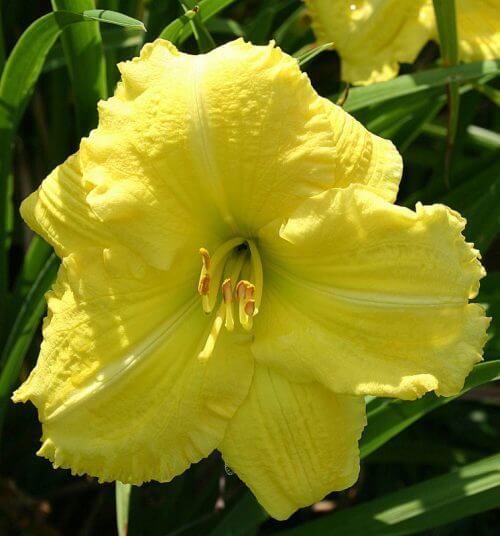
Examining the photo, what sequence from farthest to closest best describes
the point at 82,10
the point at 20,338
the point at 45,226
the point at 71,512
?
the point at 71,512 → the point at 20,338 → the point at 82,10 → the point at 45,226

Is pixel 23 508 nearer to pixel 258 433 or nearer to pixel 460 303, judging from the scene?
pixel 258 433

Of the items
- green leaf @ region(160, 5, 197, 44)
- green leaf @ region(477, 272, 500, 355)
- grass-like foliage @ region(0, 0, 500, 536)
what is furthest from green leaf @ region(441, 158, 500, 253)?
green leaf @ region(160, 5, 197, 44)

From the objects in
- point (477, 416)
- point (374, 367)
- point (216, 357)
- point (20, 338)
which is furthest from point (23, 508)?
point (477, 416)

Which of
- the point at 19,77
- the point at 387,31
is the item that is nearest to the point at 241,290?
the point at 19,77

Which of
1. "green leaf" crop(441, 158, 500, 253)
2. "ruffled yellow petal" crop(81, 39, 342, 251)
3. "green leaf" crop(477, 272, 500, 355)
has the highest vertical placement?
"ruffled yellow petal" crop(81, 39, 342, 251)

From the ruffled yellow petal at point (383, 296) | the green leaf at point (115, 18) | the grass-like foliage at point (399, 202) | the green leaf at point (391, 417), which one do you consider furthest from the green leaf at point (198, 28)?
the green leaf at point (391, 417)

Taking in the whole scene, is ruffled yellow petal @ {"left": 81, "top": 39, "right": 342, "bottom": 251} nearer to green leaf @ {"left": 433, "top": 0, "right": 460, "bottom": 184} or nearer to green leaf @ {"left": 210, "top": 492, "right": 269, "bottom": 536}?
green leaf @ {"left": 433, "top": 0, "right": 460, "bottom": 184}
